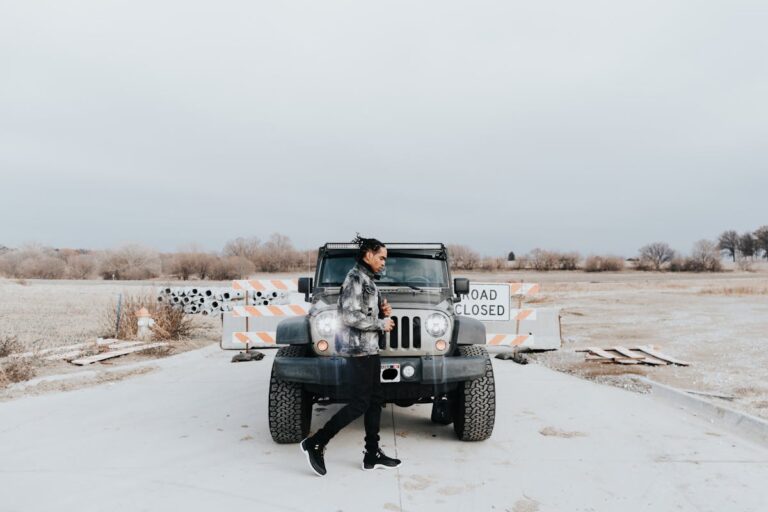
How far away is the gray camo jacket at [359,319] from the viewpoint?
4.23m

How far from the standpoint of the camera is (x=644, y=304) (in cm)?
2120

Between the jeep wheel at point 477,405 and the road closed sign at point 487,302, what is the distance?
5.44m

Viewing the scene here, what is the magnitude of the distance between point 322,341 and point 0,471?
103 inches

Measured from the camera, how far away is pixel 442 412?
5.69 m

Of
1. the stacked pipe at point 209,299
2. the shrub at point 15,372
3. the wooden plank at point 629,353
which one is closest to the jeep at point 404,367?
the shrub at point 15,372

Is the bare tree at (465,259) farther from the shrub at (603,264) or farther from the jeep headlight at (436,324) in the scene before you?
the jeep headlight at (436,324)

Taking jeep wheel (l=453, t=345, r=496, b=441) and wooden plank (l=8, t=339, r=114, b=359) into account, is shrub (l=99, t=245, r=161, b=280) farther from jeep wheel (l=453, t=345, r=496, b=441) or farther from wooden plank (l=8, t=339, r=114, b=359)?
jeep wheel (l=453, t=345, r=496, b=441)

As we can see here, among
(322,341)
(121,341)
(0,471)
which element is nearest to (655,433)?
(322,341)

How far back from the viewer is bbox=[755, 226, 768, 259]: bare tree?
96.0 metres

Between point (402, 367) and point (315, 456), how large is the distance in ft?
3.14

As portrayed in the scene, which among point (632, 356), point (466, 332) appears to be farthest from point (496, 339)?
point (466, 332)

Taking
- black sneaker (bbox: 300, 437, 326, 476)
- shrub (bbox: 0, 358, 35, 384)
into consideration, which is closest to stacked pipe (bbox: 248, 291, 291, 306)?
shrub (bbox: 0, 358, 35, 384)

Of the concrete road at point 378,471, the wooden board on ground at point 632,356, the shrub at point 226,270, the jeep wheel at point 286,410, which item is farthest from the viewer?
the shrub at point 226,270

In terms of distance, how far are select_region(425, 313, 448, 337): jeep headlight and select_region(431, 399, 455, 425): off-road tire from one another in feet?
3.04
